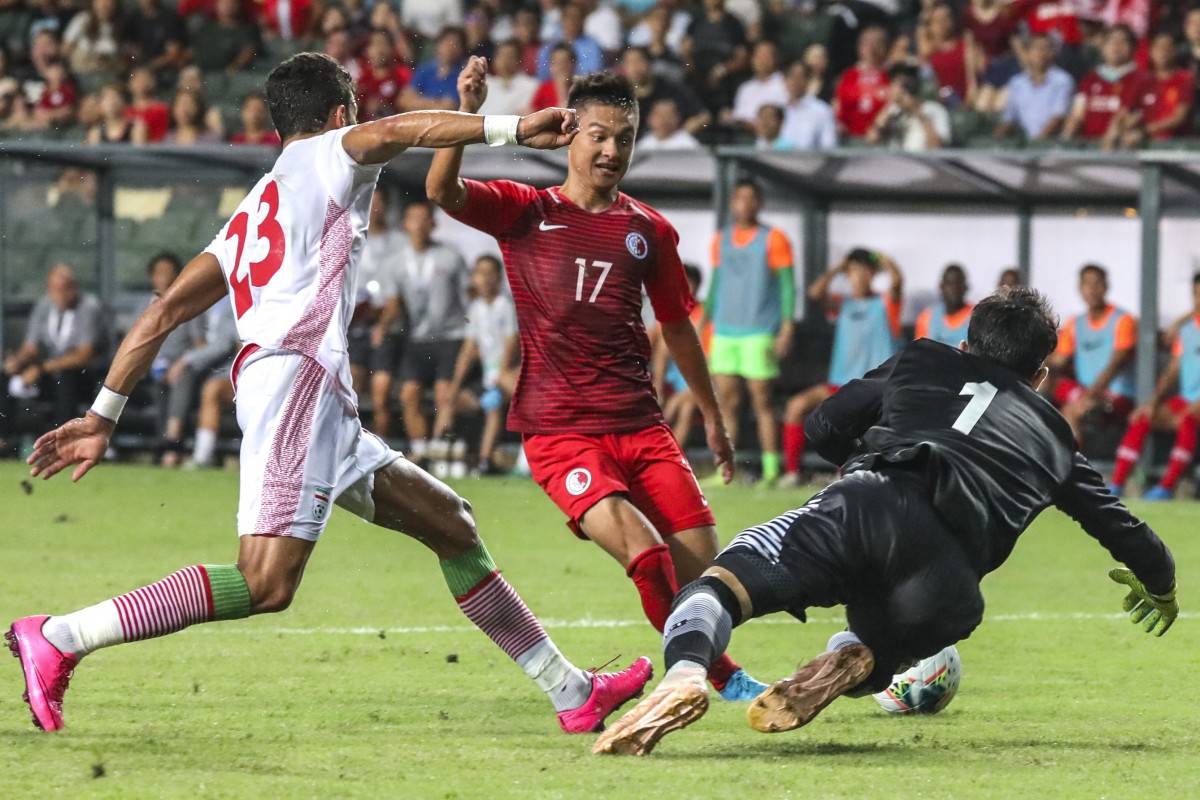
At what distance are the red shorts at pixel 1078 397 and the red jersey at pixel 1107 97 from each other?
2.28 meters

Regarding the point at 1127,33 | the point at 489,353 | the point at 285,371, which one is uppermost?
the point at 1127,33

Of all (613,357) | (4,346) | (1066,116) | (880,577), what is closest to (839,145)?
(1066,116)

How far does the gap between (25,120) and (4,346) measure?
8.53ft

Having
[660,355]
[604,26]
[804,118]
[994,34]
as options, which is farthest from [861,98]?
[660,355]

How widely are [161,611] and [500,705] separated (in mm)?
1435

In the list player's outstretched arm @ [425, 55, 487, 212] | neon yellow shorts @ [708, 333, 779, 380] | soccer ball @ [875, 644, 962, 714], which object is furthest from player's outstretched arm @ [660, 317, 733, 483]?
neon yellow shorts @ [708, 333, 779, 380]

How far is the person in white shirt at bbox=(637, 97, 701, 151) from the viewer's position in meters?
17.0

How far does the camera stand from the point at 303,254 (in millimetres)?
5680

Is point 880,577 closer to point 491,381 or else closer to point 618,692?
point 618,692

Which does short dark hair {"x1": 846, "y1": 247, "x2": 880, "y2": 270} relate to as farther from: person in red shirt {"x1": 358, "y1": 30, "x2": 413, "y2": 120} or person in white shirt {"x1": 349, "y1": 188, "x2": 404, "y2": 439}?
person in red shirt {"x1": 358, "y1": 30, "x2": 413, "y2": 120}

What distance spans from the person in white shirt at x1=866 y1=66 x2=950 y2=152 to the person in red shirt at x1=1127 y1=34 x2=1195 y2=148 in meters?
1.63

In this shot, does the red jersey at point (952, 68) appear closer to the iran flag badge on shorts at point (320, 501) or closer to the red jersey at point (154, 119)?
the red jersey at point (154, 119)

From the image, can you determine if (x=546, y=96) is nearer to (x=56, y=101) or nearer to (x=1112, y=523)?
(x=56, y=101)

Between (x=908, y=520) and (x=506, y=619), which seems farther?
(x=506, y=619)
